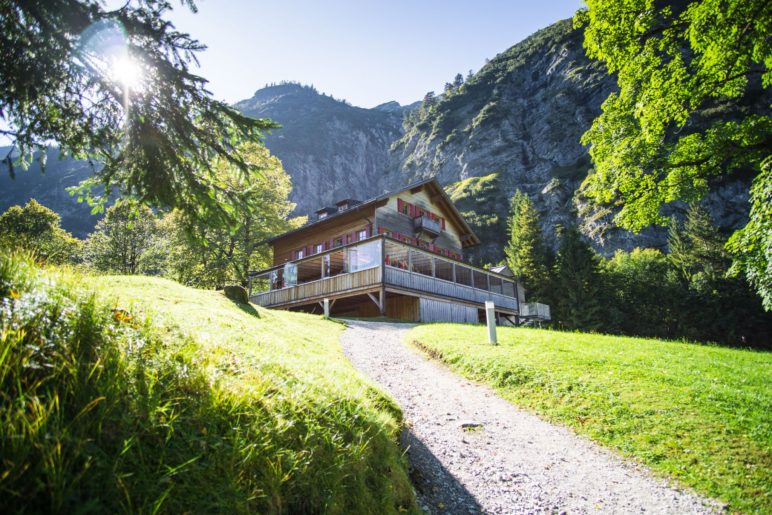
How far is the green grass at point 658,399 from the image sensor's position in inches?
194

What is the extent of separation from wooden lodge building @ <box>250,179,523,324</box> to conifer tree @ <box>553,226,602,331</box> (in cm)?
1165

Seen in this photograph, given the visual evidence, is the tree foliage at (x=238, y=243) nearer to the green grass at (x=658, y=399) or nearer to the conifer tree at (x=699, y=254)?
the green grass at (x=658, y=399)

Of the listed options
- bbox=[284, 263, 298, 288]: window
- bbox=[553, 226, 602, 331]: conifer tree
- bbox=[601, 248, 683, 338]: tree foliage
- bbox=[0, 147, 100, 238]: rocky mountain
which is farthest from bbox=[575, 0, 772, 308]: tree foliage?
bbox=[0, 147, 100, 238]: rocky mountain

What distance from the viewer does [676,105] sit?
952 centimetres

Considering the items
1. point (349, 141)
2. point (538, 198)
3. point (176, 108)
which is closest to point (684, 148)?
point (176, 108)

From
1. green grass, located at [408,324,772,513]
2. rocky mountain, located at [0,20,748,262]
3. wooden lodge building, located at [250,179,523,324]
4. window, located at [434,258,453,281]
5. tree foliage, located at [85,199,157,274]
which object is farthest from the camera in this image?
rocky mountain, located at [0,20,748,262]

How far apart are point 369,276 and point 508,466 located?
16811mm

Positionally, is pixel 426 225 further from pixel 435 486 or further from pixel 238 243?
pixel 435 486

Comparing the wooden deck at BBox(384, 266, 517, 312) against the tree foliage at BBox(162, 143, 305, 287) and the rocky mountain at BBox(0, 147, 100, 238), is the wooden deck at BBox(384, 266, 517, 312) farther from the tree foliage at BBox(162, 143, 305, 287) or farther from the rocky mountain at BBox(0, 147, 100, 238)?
the rocky mountain at BBox(0, 147, 100, 238)

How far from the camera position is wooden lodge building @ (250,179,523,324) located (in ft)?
73.2

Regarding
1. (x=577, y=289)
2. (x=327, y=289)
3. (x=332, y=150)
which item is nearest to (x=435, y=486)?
(x=327, y=289)

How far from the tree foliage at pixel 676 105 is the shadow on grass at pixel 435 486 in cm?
840

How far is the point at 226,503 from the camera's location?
7.63ft

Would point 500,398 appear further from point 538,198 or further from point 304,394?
point 538,198
